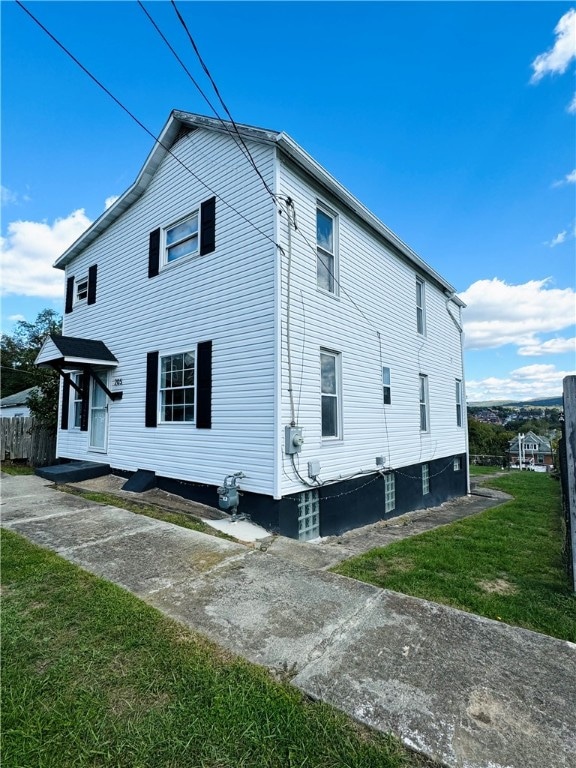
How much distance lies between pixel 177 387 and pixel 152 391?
0.78 meters

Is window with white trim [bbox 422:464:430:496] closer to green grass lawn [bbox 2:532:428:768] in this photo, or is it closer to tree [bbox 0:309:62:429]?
green grass lawn [bbox 2:532:428:768]

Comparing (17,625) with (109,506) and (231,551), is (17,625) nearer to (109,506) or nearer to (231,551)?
(231,551)

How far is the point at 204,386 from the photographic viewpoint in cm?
716

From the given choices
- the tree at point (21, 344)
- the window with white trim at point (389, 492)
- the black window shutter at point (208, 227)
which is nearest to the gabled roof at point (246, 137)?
the black window shutter at point (208, 227)

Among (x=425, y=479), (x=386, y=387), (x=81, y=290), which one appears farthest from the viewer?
(x=425, y=479)

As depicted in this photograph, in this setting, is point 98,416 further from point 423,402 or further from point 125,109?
point 423,402

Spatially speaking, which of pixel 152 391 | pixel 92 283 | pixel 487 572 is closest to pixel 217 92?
pixel 152 391

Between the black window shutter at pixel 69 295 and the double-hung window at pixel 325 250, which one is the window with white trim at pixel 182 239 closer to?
the double-hung window at pixel 325 250

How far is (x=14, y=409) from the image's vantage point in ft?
90.1

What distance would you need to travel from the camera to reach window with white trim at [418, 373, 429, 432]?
452 inches

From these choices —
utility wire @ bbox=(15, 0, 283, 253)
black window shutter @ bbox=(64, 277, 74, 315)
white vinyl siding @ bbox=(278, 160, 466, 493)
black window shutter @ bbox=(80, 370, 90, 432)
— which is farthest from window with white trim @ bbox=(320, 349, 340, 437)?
black window shutter @ bbox=(64, 277, 74, 315)

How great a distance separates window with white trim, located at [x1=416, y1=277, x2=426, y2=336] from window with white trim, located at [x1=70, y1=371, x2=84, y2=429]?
389 inches

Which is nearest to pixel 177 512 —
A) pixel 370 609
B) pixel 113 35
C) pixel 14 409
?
pixel 370 609

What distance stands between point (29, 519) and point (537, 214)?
1452 centimetres
